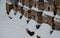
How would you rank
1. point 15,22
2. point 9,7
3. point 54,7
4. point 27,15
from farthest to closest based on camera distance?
point 9,7 < point 15,22 < point 27,15 < point 54,7

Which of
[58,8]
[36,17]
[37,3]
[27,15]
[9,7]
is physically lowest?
[9,7]

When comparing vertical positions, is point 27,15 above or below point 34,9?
below

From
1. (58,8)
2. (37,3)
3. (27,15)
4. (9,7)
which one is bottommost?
(9,7)

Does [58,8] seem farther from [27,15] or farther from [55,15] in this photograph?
[27,15]

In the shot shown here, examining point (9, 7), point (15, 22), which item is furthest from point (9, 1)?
point (15, 22)

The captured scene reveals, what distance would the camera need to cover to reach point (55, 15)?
623 cm

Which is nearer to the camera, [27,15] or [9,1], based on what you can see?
[27,15]

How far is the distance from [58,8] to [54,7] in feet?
1.15

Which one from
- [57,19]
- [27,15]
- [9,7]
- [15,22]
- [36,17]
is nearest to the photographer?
[57,19]

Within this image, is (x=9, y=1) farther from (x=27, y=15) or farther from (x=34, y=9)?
(x=34, y=9)

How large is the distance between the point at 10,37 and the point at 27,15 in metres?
2.31

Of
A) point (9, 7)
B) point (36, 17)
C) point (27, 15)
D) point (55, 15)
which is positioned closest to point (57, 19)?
point (55, 15)

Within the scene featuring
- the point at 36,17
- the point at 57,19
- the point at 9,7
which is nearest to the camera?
the point at 57,19

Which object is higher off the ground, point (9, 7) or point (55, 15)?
point (55, 15)
